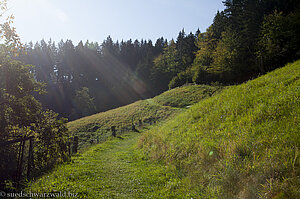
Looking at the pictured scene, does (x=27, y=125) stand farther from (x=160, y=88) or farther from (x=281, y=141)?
(x=160, y=88)

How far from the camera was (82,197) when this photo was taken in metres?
4.70

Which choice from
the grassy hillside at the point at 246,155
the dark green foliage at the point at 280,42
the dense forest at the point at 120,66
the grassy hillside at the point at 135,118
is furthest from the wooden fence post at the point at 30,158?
the dark green foliage at the point at 280,42

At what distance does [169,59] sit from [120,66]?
35966 millimetres

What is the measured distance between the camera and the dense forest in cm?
834

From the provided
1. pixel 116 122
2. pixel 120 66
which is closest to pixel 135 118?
pixel 116 122

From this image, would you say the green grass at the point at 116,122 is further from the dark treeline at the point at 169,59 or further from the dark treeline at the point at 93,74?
the dark treeline at the point at 93,74

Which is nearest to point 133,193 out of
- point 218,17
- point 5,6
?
point 5,6

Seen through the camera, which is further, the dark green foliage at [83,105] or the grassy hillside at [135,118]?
the dark green foliage at [83,105]

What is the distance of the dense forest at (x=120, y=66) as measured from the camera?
8.34 metres

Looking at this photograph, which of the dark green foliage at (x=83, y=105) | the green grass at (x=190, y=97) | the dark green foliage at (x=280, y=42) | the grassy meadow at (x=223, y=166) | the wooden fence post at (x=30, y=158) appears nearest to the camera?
the grassy meadow at (x=223, y=166)

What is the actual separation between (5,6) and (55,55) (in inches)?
3810

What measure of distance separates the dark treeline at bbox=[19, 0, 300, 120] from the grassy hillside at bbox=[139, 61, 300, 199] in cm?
2116

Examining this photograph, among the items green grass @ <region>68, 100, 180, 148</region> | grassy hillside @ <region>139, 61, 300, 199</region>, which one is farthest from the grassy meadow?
green grass @ <region>68, 100, 180, 148</region>

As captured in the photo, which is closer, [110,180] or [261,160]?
[261,160]
